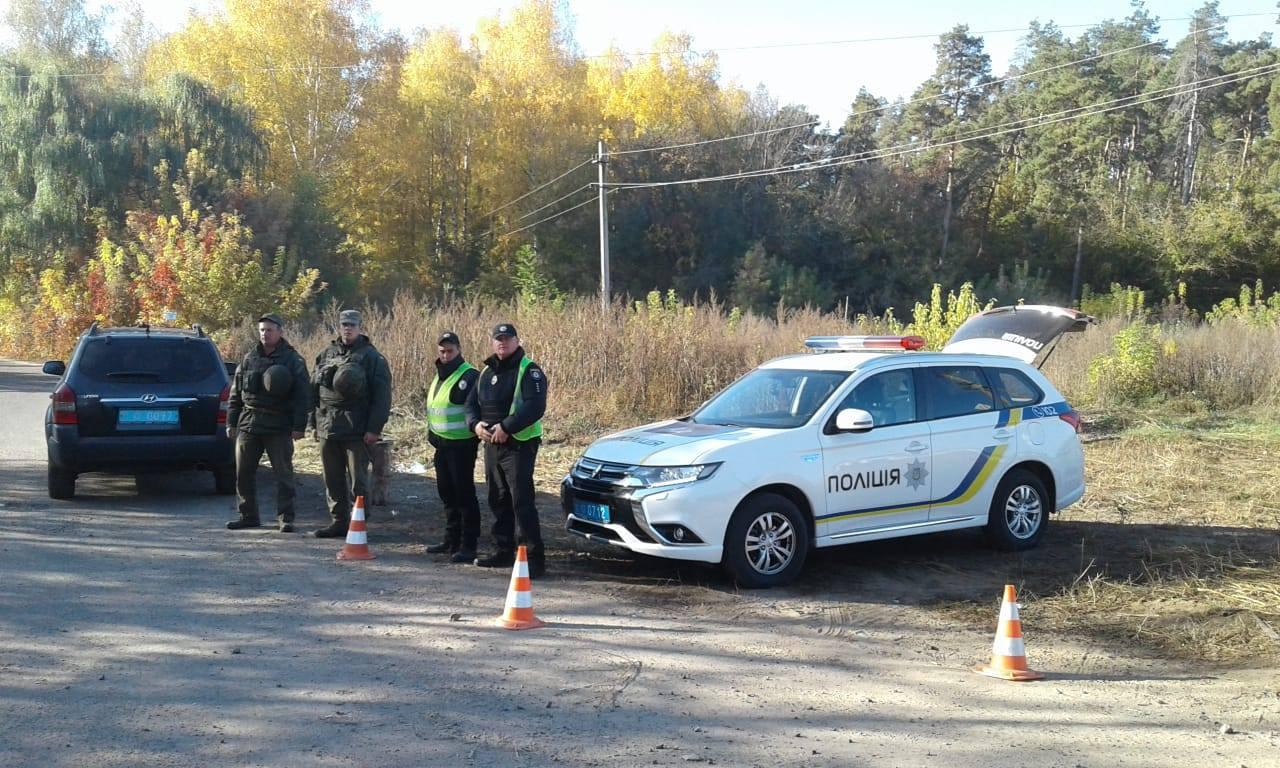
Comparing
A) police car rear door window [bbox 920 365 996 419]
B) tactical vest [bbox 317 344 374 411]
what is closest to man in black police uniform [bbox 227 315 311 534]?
tactical vest [bbox 317 344 374 411]

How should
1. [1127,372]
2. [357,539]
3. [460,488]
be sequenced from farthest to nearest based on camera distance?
[1127,372]
[460,488]
[357,539]

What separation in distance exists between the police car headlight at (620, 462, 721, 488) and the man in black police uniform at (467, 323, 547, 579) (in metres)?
0.79

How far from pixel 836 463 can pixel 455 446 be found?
2.97 m

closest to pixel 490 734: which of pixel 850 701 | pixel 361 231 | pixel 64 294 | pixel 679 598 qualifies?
pixel 850 701

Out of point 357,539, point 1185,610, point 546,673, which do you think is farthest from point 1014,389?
point 357,539

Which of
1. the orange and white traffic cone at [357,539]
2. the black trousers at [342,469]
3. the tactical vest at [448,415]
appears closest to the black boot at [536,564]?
the tactical vest at [448,415]

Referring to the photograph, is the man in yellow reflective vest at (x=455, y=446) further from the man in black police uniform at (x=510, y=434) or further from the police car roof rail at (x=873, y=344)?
the police car roof rail at (x=873, y=344)

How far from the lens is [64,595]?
25.5 ft

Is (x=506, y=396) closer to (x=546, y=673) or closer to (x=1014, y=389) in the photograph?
(x=546, y=673)

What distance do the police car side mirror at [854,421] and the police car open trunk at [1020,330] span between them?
23.2ft

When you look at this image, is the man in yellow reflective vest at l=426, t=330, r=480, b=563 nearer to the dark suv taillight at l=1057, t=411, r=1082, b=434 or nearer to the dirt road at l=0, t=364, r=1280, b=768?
the dirt road at l=0, t=364, r=1280, b=768

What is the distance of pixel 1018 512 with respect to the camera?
9773 mm

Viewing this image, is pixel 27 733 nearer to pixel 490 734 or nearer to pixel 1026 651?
pixel 490 734

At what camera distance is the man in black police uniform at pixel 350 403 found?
31.7 feet
